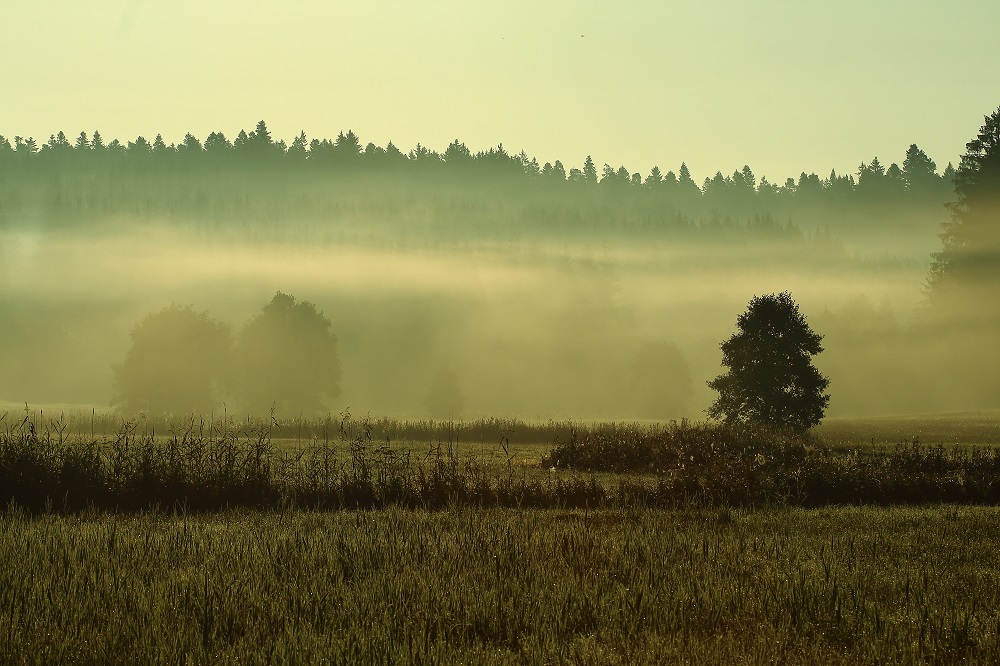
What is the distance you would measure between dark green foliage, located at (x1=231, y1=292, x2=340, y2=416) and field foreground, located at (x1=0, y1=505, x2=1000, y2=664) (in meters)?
68.4

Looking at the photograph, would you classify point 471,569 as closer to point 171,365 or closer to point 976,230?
point 171,365

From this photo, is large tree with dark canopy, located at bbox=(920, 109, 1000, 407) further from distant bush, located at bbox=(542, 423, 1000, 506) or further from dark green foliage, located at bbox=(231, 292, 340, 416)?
distant bush, located at bbox=(542, 423, 1000, 506)

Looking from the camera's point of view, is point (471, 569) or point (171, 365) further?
point (171, 365)

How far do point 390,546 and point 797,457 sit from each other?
18823 mm

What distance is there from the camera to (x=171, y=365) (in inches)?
3159

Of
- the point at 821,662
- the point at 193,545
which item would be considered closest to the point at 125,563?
the point at 193,545

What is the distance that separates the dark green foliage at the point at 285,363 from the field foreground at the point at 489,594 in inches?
2691

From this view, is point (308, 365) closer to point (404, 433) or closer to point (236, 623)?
point (404, 433)

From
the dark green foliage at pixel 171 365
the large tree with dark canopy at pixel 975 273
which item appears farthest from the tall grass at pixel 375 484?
the large tree with dark canopy at pixel 975 273

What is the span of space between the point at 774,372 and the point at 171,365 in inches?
2134

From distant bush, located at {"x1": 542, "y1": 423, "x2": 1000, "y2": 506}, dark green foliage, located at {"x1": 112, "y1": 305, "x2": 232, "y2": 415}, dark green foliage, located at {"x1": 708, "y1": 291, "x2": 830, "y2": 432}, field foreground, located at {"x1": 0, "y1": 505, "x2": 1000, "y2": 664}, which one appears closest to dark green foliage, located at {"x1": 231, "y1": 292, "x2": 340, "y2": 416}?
dark green foliage, located at {"x1": 112, "y1": 305, "x2": 232, "y2": 415}

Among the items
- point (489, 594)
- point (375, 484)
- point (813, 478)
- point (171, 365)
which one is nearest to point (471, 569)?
point (489, 594)

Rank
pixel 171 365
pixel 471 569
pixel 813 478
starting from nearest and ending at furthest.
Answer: pixel 471 569, pixel 813 478, pixel 171 365

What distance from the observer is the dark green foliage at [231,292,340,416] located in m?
82.8
